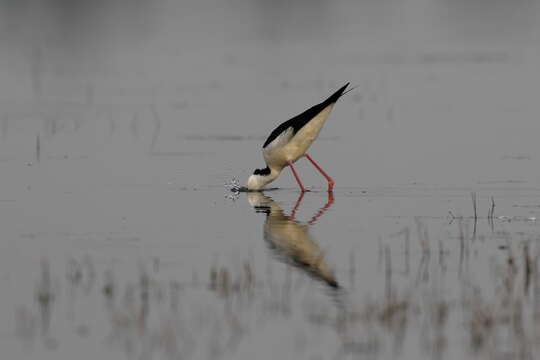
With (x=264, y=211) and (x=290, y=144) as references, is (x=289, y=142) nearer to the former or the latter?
(x=290, y=144)

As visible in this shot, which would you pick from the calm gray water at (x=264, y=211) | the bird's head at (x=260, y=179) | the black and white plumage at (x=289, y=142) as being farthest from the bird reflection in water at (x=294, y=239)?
the black and white plumage at (x=289, y=142)

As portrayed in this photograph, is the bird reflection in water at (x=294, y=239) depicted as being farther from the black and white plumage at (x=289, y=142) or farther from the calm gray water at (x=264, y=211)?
the black and white plumage at (x=289, y=142)

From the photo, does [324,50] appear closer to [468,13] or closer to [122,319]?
[468,13]

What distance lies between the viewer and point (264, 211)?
431 inches

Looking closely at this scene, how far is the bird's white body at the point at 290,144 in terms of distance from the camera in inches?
489

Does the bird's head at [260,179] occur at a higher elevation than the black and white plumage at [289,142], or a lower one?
lower

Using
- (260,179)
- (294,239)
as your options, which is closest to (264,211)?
(260,179)

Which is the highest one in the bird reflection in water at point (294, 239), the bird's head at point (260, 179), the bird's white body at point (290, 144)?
the bird's white body at point (290, 144)

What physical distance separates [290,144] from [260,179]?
0.51m

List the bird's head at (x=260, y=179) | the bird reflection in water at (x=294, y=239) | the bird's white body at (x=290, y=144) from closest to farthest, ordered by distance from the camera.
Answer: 1. the bird reflection in water at (x=294, y=239)
2. the bird's head at (x=260, y=179)
3. the bird's white body at (x=290, y=144)

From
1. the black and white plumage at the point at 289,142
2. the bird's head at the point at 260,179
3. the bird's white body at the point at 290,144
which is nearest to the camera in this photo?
the bird's head at the point at 260,179

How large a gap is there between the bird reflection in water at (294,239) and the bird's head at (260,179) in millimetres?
367

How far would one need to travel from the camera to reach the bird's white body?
12.4 m

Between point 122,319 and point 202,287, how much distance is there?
0.98 meters
